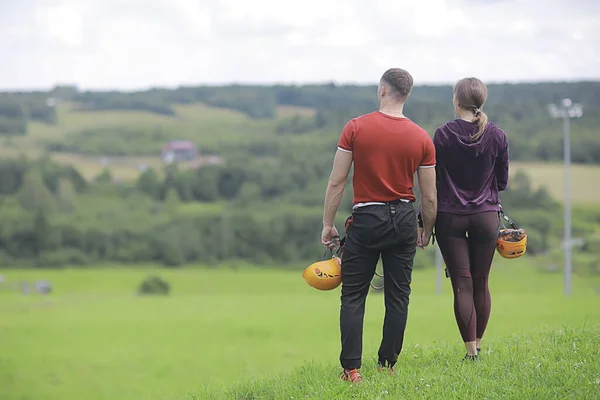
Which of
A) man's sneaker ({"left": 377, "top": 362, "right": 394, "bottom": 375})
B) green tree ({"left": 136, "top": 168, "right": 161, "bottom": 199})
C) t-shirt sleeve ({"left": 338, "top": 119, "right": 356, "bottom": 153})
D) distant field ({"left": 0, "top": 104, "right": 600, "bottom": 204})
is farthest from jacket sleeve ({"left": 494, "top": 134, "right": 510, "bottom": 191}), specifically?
distant field ({"left": 0, "top": 104, "right": 600, "bottom": 204})

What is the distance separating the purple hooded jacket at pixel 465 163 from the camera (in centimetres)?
629

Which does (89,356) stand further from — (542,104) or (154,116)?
(154,116)

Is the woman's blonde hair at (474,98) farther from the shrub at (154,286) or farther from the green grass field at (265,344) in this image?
the shrub at (154,286)

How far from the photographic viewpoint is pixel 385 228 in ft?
19.7

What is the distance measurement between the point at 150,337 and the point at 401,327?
1353 inches

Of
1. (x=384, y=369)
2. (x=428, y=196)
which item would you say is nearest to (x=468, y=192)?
(x=428, y=196)

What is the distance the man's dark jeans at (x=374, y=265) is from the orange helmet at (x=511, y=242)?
0.83m

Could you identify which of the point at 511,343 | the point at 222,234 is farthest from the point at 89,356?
the point at 222,234

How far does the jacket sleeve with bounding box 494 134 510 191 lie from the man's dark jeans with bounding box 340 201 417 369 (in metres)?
0.83

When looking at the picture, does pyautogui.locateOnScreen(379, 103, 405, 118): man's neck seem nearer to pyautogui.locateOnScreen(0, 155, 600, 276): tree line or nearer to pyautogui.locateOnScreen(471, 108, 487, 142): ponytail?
pyautogui.locateOnScreen(471, 108, 487, 142): ponytail

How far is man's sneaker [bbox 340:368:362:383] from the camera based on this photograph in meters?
6.10

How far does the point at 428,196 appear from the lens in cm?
620

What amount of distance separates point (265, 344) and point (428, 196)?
28.7 metres

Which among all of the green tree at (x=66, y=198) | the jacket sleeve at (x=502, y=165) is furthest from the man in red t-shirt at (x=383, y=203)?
the green tree at (x=66, y=198)
